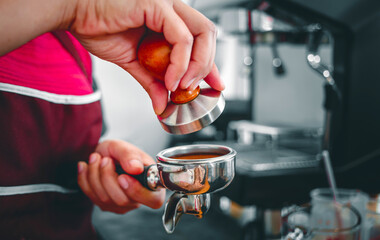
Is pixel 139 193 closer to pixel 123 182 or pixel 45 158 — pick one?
pixel 123 182

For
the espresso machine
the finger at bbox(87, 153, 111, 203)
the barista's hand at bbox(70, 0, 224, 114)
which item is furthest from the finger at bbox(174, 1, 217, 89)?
the espresso machine

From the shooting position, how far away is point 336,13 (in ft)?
3.38

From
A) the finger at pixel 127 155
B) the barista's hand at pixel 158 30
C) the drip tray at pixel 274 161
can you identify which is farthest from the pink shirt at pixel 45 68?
the drip tray at pixel 274 161

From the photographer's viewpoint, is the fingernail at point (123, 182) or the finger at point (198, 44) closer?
the finger at point (198, 44)

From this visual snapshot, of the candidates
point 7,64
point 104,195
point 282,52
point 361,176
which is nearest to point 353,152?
point 361,176

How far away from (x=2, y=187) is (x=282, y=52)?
2.43 metres

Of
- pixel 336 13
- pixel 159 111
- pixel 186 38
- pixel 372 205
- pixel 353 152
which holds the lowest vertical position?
pixel 372 205

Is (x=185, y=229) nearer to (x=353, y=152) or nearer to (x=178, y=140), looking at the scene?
(x=353, y=152)

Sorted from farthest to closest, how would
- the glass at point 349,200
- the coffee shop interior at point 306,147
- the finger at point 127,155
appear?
the coffee shop interior at point 306,147 → the glass at point 349,200 → the finger at point 127,155

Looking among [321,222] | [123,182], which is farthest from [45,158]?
[321,222]

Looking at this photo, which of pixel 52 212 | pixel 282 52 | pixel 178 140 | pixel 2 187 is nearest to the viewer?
pixel 2 187

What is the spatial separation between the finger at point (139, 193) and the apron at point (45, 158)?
23cm

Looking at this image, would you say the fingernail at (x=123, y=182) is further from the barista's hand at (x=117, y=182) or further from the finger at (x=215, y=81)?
the finger at (x=215, y=81)

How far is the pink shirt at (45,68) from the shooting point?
0.70 m
